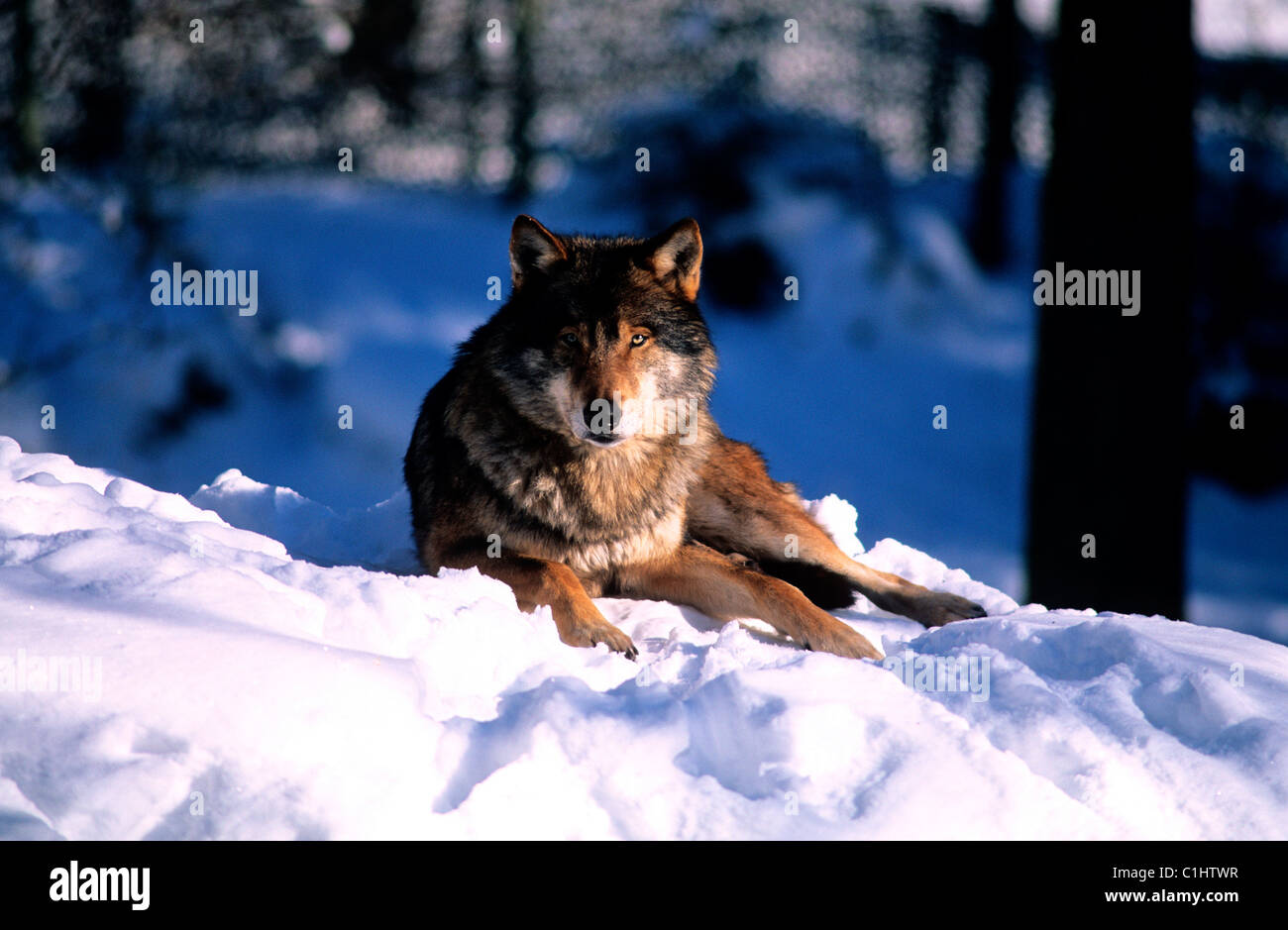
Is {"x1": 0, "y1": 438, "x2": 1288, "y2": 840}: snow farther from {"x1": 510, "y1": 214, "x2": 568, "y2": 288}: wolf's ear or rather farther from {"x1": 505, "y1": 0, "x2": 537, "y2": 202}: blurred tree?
{"x1": 505, "y1": 0, "x2": 537, "y2": 202}: blurred tree

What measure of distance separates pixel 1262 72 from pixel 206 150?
40.4 feet

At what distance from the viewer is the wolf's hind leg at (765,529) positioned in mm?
4793

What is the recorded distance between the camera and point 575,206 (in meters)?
13.2

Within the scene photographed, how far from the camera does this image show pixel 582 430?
382 centimetres

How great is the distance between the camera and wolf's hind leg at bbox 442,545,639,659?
12.0ft

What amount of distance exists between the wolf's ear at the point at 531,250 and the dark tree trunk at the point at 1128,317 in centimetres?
288

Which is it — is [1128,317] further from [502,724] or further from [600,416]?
[502,724]

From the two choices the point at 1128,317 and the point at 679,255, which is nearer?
the point at 679,255

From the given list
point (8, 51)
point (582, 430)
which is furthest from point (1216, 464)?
point (8, 51)

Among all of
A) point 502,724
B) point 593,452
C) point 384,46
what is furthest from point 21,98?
point 502,724

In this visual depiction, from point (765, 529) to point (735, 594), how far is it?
675mm

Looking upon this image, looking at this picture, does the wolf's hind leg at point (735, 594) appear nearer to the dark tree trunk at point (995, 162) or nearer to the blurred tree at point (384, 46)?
the dark tree trunk at point (995, 162)

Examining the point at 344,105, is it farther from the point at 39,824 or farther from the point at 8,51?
the point at 39,824

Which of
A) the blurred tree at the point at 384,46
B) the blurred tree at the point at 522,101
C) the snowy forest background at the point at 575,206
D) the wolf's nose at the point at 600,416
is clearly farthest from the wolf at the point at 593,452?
the blurred tree at the point at 384,46
